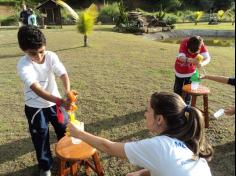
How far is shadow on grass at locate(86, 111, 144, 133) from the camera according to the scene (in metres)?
4.55

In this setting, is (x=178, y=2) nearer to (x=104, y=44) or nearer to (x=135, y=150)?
(x=104, y=44)

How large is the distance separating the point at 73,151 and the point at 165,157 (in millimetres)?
1243

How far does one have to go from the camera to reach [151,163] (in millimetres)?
1888

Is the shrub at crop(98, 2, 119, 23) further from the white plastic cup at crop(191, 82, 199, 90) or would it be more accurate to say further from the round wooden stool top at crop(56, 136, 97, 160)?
the round wooden stool top at crop(56, 136, 97, 160)

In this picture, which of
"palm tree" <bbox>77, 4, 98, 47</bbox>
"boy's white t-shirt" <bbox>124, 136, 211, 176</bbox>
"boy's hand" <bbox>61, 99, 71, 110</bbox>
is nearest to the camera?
"boy's white t-shirt" <bbox>124, 136, 211, 176</bbox>

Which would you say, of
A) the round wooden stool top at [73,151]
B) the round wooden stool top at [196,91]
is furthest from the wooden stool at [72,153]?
the round wooden stool top at [196,91]

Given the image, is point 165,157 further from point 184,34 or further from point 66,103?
point 184,34

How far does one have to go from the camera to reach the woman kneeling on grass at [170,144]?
1848 millimetres

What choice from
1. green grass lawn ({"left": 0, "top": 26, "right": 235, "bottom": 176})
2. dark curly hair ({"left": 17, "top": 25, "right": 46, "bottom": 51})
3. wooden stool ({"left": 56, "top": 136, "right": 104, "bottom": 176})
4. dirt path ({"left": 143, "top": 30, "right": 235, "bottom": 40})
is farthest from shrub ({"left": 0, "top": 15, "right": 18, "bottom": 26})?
wooden stool ({"left": 56, "top": 136, "right": 104, "bottom": 176})

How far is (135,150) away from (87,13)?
8.70 meters

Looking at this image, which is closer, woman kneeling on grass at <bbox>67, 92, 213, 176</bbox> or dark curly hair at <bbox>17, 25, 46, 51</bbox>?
woman kneeling on grass at <bbox>67, 92, 213, 176</bbox>

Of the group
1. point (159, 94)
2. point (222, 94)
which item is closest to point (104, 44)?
point (222, 94)

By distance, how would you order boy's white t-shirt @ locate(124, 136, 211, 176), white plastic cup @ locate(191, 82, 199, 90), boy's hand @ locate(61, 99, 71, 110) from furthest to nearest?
1. white plastic cup @ locate(191, 82, 199, 90)
2. boy's hand @ locate(61, 99, 71, 110)
3. boy's white t-shirt @ locate(124, 136, 211, 176)

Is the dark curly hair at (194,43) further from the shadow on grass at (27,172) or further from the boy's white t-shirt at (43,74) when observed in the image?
the shadow on grass at (27,172)
